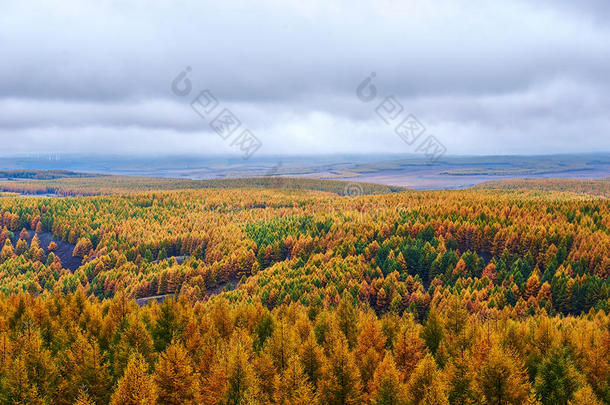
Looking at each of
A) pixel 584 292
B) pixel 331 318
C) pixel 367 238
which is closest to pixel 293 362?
pixel 331 318

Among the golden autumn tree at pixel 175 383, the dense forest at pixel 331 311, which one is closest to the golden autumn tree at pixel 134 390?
the dense forest at pixel 331 311

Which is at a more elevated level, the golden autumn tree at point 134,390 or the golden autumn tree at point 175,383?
the golden autumn tree at point 134,390

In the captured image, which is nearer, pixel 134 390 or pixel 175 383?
pixel 134 390

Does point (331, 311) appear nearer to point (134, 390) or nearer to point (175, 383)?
point (175, 383)

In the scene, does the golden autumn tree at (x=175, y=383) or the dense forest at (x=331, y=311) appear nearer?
the dense forest at (x=331, y=311)

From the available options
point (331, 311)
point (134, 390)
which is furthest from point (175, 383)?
point (331, 311)

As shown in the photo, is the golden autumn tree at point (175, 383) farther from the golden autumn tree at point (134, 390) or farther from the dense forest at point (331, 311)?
the golden autumn tree at point (134, 390)

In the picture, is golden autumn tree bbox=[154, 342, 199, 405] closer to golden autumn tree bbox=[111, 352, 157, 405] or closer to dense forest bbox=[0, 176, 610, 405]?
dense forest bbox=[0, 176, 610, 405]

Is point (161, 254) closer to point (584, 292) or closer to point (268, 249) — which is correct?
point (268, 249)
